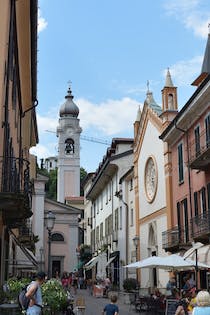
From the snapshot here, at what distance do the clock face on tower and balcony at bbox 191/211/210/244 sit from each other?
30.5 ft

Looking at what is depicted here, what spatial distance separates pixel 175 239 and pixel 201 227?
16.0 ft

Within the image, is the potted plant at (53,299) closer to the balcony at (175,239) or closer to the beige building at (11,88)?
the beige building at (11,88)

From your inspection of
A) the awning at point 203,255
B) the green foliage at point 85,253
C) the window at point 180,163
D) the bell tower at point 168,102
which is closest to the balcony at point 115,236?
the green foliage at point 85,253

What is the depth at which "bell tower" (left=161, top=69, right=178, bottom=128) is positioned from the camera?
105ft

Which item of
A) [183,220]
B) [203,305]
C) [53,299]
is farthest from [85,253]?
[203,305]

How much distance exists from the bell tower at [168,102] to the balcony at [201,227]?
8.33 meters

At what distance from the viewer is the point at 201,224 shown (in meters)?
24.7

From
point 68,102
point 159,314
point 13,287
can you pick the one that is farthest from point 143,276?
point 68,102

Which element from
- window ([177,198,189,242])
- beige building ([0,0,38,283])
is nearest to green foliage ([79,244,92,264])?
window ([177,198,189,242])

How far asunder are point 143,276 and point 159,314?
639 inches

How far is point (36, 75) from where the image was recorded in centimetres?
2159

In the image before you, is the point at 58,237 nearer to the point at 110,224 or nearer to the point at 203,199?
the point at 110,224

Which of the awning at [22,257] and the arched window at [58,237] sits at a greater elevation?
the arched window at [58,237]

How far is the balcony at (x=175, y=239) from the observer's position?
27734mm
